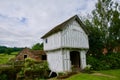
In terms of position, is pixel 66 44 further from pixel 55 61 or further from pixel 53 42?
pixel 55 61

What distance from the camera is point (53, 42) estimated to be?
2919 centimetres

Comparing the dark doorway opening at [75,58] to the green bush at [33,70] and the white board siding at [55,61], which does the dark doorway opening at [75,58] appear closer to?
the white board siding at [55,61]

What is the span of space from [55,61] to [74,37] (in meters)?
4.82

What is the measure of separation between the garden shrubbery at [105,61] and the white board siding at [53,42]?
6.89 metres

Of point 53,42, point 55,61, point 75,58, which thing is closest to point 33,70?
point 55,61

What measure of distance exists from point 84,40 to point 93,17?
8437mm

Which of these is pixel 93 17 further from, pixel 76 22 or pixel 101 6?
pixel 76 22

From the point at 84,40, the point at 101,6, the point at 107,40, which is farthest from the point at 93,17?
the point at 84,40

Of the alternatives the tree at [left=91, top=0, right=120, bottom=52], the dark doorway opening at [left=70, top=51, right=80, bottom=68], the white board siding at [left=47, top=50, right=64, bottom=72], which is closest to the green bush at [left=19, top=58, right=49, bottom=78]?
the white board siding at [left=47, top=50, right=64, bottom=72]

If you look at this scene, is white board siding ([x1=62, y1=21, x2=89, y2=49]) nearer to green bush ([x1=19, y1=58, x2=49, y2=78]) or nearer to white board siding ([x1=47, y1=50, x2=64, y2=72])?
white board siding ([x1=47, y1=50, x2=64, y2=72])

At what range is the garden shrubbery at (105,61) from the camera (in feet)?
103

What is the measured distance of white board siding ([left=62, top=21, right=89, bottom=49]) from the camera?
88.7 feet

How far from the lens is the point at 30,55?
3781cm

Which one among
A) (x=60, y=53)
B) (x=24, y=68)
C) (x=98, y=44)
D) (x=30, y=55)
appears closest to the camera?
(x=60, y=53)
